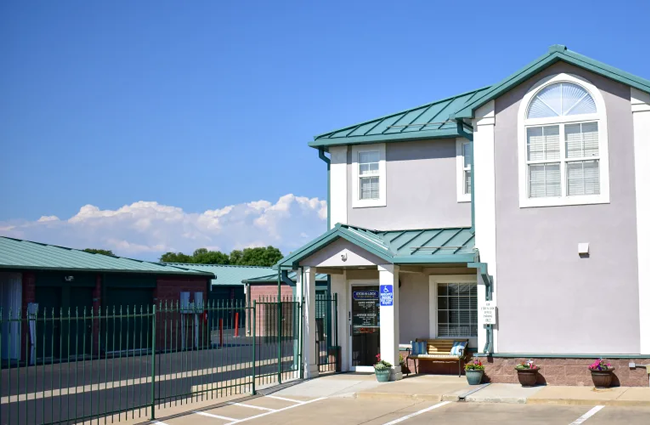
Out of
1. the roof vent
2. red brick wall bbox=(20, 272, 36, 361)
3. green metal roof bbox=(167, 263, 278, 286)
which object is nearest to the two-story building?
the roof vent

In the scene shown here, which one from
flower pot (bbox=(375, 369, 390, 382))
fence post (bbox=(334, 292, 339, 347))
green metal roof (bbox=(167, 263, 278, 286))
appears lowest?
flower pot (bbox=(375, 369, 390, 382))

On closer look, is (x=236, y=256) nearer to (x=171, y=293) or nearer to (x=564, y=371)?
(x=171, y=293)

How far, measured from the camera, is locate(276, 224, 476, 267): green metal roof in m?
18.4

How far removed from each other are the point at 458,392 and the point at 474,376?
1.03m

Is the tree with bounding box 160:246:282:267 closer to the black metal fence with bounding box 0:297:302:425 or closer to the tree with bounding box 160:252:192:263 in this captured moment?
the tree with bounding box 160:252:192:263

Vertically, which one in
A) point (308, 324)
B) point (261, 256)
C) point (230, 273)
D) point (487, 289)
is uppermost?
point (261, 256)

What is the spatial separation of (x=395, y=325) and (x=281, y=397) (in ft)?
11.0

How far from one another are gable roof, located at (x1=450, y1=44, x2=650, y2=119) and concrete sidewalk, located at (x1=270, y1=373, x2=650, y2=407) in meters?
6.03

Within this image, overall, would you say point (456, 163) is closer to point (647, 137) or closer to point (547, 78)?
point (547, 78)

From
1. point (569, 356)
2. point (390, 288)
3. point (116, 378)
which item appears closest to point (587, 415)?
point (569, 356)

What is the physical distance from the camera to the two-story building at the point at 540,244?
16844 mm

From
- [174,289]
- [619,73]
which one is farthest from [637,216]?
Answer: [174,289]

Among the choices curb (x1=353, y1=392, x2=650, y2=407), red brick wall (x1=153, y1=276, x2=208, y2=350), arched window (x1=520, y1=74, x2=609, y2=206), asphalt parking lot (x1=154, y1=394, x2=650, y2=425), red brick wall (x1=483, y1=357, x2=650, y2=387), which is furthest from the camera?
red brick wall (x1=153, y1=276, x2=208, y2=350)

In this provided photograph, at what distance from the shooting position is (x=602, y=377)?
16297 mm
